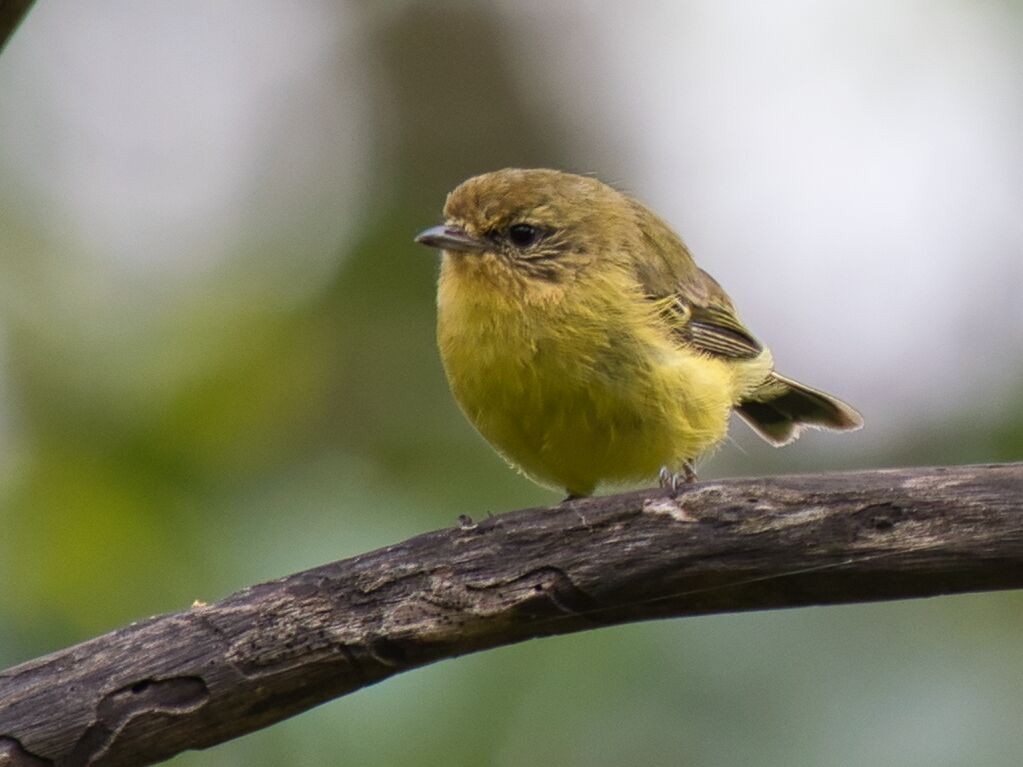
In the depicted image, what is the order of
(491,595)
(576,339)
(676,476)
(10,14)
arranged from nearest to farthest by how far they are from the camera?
(10,14) → (491,595) → (576,339) → (676,476)

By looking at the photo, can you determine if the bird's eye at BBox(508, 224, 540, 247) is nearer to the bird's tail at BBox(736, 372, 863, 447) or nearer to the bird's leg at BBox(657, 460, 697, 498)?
the bird's leg at BBox(657, 460, 697, 498)

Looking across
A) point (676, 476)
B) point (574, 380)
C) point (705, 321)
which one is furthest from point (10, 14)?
point (705, 321)

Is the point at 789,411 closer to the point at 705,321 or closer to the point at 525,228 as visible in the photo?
the point at 705,321

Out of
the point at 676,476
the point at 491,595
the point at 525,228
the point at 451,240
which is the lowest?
the point at 491,595

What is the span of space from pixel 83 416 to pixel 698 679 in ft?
6.01

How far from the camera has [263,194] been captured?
675cm

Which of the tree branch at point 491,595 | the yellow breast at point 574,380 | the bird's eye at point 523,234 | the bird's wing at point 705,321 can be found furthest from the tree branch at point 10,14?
the bird's wing at point 705,321

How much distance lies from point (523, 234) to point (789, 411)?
1516 millimetres

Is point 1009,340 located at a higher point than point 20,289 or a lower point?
higher

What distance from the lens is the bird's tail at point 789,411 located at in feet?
18.8

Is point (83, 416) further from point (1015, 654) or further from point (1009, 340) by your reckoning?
point (1009, 340)

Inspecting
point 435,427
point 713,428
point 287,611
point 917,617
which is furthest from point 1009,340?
point 287,611

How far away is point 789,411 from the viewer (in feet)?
19.3

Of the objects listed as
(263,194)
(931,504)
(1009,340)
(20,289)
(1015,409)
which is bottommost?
(931,504)
